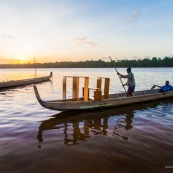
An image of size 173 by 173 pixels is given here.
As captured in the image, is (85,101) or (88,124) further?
(85,101)

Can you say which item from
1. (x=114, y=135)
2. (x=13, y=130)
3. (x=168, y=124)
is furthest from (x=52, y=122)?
(x=168, y=124)

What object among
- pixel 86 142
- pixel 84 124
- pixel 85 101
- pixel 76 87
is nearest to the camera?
pixel 86 142

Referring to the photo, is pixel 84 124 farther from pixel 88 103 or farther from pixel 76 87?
pixel 76 87

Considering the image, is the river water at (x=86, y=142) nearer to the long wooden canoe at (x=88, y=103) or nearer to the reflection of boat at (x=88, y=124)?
the reflection of boat at (x=88, y=124)

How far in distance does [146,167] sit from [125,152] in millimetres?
1158

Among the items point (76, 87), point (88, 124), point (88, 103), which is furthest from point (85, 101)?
point (88, 124)

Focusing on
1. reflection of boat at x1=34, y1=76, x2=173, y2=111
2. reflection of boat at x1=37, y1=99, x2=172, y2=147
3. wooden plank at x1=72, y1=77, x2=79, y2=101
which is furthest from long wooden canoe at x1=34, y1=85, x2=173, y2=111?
wooden plank at x1=72, y1=77, x2=79, y2=101

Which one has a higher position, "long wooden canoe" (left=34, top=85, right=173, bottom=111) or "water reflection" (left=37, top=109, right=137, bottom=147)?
"long wooden canoe" (left=34, top=85, right=173, bottom=111)

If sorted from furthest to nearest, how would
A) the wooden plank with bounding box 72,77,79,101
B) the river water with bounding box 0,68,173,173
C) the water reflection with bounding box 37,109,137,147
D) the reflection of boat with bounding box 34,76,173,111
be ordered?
the wooden plank with bounding box 72,77,79,101 < the reflection of boat with bounding box 34,76,173,111 < the water reflection with bounding box 37,109,137,147 < the river water with bounding box 0,68,173,173

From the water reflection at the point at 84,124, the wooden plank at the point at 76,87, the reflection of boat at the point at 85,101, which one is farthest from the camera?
the wooden plank at the point at 76,87

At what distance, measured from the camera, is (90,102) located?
44.3ft

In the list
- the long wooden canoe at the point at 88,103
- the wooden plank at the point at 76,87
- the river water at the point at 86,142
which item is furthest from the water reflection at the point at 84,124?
the wooden plank at the point at 76,87

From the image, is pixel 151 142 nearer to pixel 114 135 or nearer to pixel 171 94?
pixel 114 135

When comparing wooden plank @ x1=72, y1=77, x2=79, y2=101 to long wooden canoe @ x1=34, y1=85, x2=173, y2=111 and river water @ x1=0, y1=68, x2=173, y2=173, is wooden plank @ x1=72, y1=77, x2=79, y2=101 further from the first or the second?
river water @ x1=0, y1=68, x2=173, y2=173
